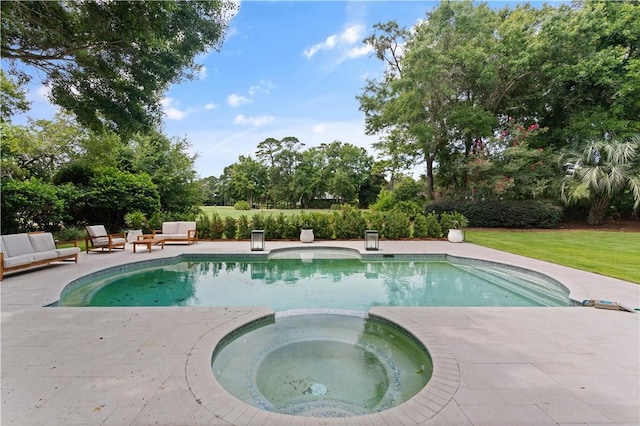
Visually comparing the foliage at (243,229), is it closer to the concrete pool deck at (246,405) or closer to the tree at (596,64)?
the concrete pool deck at (246,405)

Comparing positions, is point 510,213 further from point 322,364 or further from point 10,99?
point 10,99

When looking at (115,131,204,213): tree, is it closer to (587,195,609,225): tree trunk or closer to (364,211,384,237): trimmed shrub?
(364,211,384,237): trimmed shrub

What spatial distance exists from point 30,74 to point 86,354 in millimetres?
7391

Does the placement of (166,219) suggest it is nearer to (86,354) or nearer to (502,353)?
(86,354)

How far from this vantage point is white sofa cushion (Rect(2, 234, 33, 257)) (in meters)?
6.09

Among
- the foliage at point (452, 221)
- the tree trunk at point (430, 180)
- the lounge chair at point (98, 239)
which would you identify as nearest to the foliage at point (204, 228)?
the lounge chair at point (98, 239)

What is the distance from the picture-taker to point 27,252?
6527mm

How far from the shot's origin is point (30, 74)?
22.0 feet

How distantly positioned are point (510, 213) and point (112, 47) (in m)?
17.0

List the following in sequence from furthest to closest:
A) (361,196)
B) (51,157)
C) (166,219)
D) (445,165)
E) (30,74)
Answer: (361,196), (445,165), (166,219), (51,157), (30,74)

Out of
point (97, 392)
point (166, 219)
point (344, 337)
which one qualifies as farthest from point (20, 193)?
point (344, 337)

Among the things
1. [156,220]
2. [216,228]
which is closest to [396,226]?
[216,228]

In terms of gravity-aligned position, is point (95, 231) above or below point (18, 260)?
above

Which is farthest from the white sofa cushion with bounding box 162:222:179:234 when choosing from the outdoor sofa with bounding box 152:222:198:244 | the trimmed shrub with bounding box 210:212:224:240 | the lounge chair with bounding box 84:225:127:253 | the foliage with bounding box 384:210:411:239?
the foliage with bounding box 384:210:411:239
